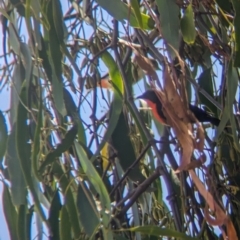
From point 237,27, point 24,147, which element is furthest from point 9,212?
point 237,27

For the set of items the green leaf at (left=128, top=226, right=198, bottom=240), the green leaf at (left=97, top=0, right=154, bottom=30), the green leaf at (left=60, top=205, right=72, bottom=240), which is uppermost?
the green leaf at (left=97, top=0, right=154, bottom=30)

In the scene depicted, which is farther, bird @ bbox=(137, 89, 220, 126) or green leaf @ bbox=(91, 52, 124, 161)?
bird @ bbox=(137, 89, 220, 126)

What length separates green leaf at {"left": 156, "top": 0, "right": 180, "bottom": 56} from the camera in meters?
1.03

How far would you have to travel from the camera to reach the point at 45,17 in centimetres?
113

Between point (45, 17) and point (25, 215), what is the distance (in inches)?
13.6

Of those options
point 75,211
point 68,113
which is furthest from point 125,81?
point 75,211

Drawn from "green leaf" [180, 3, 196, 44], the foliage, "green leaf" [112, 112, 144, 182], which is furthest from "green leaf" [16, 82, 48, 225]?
"green leaf" [180, 3, 196, 44]

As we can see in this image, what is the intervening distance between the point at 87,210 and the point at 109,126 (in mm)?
157

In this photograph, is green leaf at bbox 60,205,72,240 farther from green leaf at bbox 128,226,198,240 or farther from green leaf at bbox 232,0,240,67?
green leaf at bbox 232,0,240,67

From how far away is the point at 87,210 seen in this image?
42.6 inches

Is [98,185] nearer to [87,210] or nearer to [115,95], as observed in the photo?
[87,210]

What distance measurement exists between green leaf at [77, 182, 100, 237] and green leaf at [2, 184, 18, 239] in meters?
0.19

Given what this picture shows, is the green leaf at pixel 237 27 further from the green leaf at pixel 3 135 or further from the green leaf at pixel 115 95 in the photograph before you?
the green leaf at pixel 3 135

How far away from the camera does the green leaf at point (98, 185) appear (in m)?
0.99
